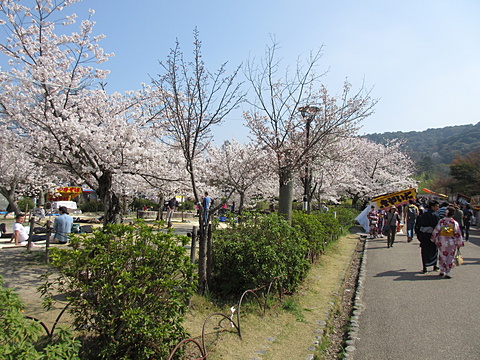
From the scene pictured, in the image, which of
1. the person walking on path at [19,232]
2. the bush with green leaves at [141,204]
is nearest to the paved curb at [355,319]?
the person walking on path at [19,232]

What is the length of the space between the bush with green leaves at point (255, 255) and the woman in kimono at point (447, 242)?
347 centimetres

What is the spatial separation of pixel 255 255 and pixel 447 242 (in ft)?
15.9

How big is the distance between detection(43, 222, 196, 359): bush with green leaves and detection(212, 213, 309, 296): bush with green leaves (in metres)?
2.06

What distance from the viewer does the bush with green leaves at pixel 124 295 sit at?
9.87 feet

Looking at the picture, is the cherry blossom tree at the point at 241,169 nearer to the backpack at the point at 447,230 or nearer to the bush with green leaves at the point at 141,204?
the backpack at the point at 447,230

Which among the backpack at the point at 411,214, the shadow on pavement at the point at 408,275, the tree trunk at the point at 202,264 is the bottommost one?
the shadow on pavement at the point at 408,275

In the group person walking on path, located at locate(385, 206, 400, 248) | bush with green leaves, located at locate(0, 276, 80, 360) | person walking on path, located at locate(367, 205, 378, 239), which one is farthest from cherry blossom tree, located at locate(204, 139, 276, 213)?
person walking on path, located at locate(367, 205, 378, 239)

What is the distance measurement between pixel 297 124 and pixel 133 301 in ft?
24.2

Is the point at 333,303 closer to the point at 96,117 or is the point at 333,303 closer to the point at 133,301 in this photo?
the point at 133,301

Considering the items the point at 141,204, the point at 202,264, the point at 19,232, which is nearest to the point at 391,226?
the point at 202,264

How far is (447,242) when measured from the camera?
750cm

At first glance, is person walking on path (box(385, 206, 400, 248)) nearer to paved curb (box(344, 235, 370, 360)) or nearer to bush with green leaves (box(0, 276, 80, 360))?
paved curb (box(344, 235, 370, 360))

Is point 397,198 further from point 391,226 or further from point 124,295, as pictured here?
point 124,295

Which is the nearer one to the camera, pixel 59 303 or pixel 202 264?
pixel 59 303
